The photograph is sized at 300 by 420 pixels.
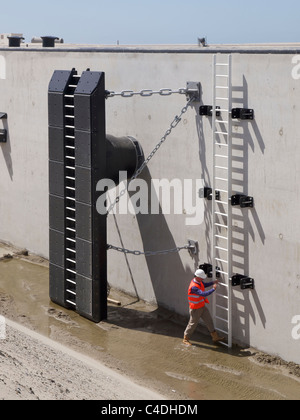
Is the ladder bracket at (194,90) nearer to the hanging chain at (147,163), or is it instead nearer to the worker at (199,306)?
the hanging chain at (147,163)

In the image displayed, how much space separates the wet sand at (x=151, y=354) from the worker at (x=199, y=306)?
221mm

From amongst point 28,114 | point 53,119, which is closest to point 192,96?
point 53,119

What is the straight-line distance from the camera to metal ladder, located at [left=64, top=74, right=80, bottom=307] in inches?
587

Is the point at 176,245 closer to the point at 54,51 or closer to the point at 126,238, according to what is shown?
the point at 126,238

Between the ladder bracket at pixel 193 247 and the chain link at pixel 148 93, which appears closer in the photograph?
the chain link at pixel 148 93

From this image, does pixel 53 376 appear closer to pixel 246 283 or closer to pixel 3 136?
pixel 246 283

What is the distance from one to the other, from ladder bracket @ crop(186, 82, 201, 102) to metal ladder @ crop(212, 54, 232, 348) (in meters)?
0.52

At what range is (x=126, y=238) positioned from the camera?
16.3 m

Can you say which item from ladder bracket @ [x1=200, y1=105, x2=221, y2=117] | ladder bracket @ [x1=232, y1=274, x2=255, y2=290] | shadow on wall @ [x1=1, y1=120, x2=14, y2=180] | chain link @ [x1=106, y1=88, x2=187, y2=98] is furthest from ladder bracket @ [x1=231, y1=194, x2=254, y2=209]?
shadow on wall @ [x1=1, y1=120, x2=14, y2=180]

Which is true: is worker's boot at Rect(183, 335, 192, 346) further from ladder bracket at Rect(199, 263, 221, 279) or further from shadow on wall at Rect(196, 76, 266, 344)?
ladder bracket at Rect(199, 263, 221, 279)

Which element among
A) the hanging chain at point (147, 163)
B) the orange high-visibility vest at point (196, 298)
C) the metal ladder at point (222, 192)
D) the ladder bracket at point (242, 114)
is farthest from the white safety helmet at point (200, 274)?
the ladder bracket at point (242, 114)

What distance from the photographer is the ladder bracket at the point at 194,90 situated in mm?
14117

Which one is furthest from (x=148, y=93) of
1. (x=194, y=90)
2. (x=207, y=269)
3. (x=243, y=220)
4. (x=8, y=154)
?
(x=8, y=154)

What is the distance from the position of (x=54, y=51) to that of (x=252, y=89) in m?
6.23
